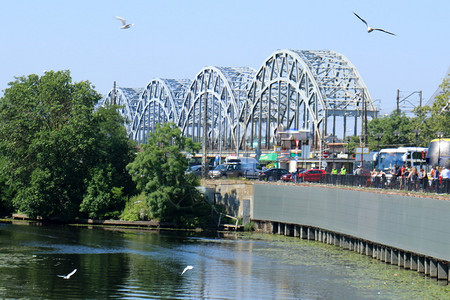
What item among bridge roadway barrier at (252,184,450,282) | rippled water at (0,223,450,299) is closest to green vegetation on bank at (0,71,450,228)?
bridge roadway barrier at (252,184,450,282)

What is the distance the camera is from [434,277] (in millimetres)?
40969

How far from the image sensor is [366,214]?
164 ft

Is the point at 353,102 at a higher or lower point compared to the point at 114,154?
higher

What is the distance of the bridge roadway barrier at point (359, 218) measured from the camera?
40562 mm

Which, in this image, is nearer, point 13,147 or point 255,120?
point 13,147

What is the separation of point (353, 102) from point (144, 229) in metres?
67.1

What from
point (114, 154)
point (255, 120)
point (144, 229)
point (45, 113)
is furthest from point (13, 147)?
point (255, 120)

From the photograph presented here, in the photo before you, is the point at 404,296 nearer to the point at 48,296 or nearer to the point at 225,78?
the point at 48,296

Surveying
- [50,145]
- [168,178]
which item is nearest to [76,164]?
[50,145]

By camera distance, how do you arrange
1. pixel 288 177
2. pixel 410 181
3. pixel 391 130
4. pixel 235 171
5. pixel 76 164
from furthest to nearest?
pixel 391 130 < pixel 235 171 < pixel 76 164 < pixel 288 177 < pixel 410 181

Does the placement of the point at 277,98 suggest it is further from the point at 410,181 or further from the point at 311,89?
the point at 410,181

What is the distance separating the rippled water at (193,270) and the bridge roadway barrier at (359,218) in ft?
3.67

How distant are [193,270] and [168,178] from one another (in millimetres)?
24809

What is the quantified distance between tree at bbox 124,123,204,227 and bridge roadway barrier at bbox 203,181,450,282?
4.01 meters
